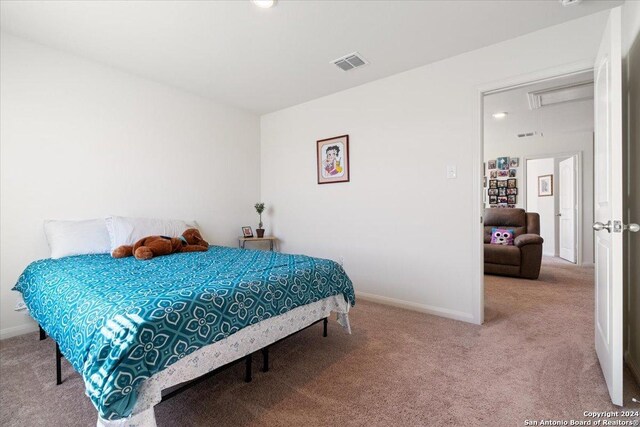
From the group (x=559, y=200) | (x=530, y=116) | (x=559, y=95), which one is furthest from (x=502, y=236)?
(x=559, y=200)

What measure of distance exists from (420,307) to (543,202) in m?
5.49

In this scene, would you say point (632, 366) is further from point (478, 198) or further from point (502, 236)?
point (502, 236)

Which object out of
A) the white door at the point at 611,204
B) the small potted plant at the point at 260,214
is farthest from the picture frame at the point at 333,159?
the white door at the point at 611,204

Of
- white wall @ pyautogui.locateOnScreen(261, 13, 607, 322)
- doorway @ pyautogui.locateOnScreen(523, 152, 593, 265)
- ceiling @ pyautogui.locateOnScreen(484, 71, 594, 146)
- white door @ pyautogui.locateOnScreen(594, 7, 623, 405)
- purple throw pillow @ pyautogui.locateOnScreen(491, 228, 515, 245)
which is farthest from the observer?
doorway @ pyautogui.locateOnScreen(523, 152, 593, 265)

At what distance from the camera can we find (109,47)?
2.55 meters

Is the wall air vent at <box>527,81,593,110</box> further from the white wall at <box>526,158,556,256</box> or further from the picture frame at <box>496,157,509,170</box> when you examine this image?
the white wall at <box>526,158,556,256</box>

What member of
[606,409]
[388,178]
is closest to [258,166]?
[388,178]

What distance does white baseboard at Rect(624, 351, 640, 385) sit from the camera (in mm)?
1694

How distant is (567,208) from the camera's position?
19.5 ft

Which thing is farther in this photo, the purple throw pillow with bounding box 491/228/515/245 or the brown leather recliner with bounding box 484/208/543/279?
the purple throw pillow with bounding box 491/228/515/245

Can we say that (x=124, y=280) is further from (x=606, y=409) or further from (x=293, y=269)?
(x=606, y=409)

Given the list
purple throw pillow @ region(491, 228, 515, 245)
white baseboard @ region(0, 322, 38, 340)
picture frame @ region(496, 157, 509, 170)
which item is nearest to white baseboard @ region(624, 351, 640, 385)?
purple throw pillow @ region(491, 228, 515, 245)

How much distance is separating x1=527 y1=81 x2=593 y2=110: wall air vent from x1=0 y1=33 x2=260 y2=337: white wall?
374 cm

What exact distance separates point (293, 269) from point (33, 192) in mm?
2306
